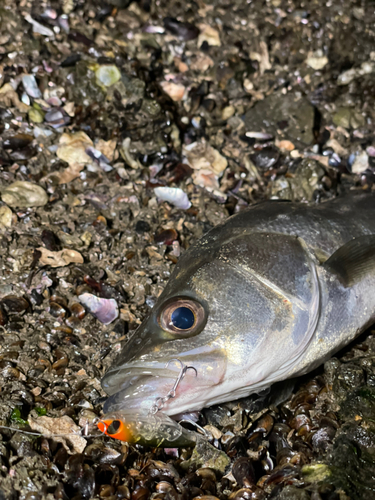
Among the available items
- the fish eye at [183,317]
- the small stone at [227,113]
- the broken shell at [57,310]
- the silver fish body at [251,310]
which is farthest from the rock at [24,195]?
the small stone at [227,113]

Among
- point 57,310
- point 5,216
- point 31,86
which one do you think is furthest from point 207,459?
point 31,86

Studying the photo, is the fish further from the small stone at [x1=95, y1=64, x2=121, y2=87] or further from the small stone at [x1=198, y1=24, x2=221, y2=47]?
the small stone at [x1=198, y1=24, x2=221, y2=47]

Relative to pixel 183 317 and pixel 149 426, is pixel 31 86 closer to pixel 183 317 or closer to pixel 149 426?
pixel 183 317

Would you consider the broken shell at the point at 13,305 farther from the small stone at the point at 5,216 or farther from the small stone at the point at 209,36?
the small stone at the point at 209,36

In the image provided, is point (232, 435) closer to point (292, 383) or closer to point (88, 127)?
point (292, 383)

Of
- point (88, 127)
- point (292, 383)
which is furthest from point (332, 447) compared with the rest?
point (88, 127)

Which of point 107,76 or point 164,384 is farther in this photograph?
point 107,76

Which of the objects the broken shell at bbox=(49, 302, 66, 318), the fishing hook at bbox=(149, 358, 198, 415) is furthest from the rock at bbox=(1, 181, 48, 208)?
the fishing hook at bbox=(149, 358, 198, 415)
